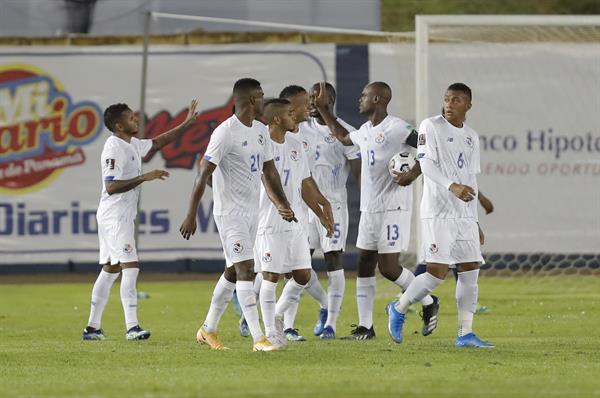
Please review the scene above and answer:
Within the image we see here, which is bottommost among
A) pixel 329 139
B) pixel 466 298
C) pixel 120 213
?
pixel 466 298

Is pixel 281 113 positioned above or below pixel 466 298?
above

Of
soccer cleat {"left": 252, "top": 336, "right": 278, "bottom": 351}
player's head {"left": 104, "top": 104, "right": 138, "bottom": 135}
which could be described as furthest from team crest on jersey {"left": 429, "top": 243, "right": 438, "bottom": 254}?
player's head {"left": 104, "top": 104, "right": 138, "bottom": 135}

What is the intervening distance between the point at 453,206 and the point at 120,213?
3590 mm

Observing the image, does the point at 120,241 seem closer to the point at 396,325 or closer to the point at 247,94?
the point at 247,94

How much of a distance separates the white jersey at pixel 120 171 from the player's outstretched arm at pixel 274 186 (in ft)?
7.35

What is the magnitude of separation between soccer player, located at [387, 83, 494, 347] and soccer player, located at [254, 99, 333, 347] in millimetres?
1033

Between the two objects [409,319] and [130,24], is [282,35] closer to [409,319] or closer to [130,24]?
[130,24]

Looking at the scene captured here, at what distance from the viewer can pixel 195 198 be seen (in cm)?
1171

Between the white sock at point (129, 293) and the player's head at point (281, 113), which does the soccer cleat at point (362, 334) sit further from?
the player's head at point (281, 113)

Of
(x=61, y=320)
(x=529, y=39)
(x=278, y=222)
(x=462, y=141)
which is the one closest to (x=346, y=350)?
(x=278, y=222)

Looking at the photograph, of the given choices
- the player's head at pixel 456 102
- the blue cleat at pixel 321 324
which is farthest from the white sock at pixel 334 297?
the player's head at pixel 456 102

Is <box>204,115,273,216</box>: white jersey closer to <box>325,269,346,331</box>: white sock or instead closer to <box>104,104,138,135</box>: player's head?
<box>104,104,138,135</box>: player's head

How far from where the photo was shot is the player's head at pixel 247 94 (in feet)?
39.8

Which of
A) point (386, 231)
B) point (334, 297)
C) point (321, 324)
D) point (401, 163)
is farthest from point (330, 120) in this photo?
point (321, 324)
